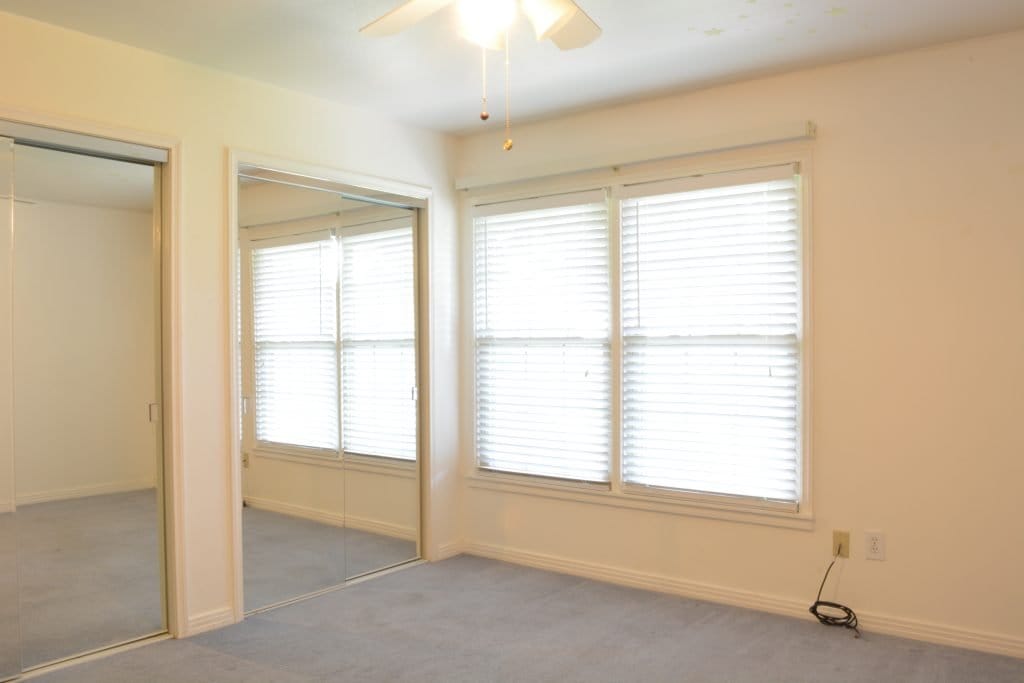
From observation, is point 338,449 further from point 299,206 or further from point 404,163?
point 404,163

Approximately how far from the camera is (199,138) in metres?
3.52

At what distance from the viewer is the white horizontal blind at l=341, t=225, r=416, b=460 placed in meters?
4.25

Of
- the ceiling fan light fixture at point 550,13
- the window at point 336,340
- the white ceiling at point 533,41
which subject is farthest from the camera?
the window at point 336,340

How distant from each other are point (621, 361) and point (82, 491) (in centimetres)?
251

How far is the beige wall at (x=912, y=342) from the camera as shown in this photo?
10.5 feet

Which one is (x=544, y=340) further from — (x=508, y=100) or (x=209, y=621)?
(x=209, y=621)

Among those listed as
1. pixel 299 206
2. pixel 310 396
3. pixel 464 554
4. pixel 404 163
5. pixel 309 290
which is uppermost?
pixel 404 163

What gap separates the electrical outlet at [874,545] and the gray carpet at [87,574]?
119 inches

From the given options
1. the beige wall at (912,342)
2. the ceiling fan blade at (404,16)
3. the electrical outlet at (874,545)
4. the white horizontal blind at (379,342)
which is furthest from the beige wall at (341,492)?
the electrical outlet at (874,545)

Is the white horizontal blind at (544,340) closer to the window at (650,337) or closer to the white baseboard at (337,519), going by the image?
the window at (650,337)

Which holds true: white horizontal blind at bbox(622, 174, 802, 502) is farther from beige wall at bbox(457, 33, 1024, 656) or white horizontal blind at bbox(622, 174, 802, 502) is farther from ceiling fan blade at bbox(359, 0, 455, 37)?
ceiling fan blade at bbox(359, 0, 455, 37)

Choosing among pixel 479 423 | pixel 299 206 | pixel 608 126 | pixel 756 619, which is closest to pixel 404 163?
pixel 299 206

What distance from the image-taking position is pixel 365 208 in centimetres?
432

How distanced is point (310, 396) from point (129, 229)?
1.16 metres
